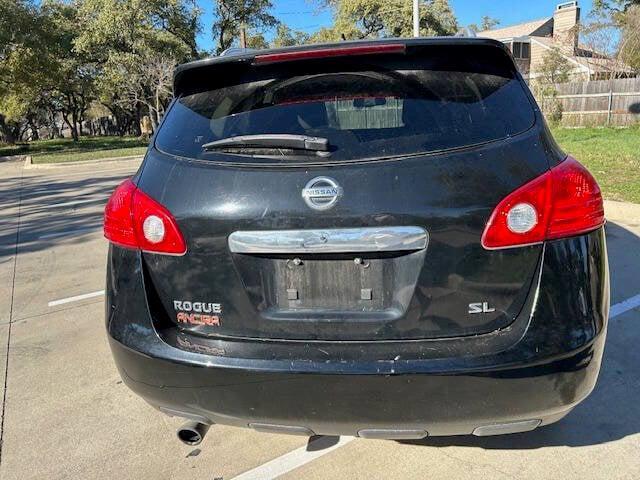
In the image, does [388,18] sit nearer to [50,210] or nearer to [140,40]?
[140,40]

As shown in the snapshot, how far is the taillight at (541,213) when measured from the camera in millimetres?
1752

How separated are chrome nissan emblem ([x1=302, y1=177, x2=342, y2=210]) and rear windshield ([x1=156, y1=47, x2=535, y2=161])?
0.34 feet

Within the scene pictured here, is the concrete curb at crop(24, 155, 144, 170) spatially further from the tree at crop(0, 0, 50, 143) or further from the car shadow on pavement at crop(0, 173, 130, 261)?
the tree at crop(0, 0, 50, 143)

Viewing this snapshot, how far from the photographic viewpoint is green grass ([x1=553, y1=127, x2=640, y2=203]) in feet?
25.5

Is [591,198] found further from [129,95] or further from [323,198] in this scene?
[129,95]

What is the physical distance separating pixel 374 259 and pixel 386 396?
46cm

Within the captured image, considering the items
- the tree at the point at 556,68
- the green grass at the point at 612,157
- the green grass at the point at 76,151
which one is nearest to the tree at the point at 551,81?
the tree at the point at 556,68

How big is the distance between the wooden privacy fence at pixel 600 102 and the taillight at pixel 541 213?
867 inches

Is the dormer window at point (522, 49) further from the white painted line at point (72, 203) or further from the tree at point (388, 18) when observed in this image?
the white painted line at point (72, 203)

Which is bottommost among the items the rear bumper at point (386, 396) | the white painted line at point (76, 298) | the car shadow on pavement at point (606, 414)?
the white painted line at point (76, 298)

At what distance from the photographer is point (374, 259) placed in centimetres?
179

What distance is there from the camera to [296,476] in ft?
7.68

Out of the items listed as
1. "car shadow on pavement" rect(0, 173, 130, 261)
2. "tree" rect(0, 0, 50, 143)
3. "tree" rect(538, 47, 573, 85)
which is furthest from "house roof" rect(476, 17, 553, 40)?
"car shadow on pavement" rect(0, 173, 130, 261)

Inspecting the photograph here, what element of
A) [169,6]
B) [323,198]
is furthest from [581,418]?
[169,6]
